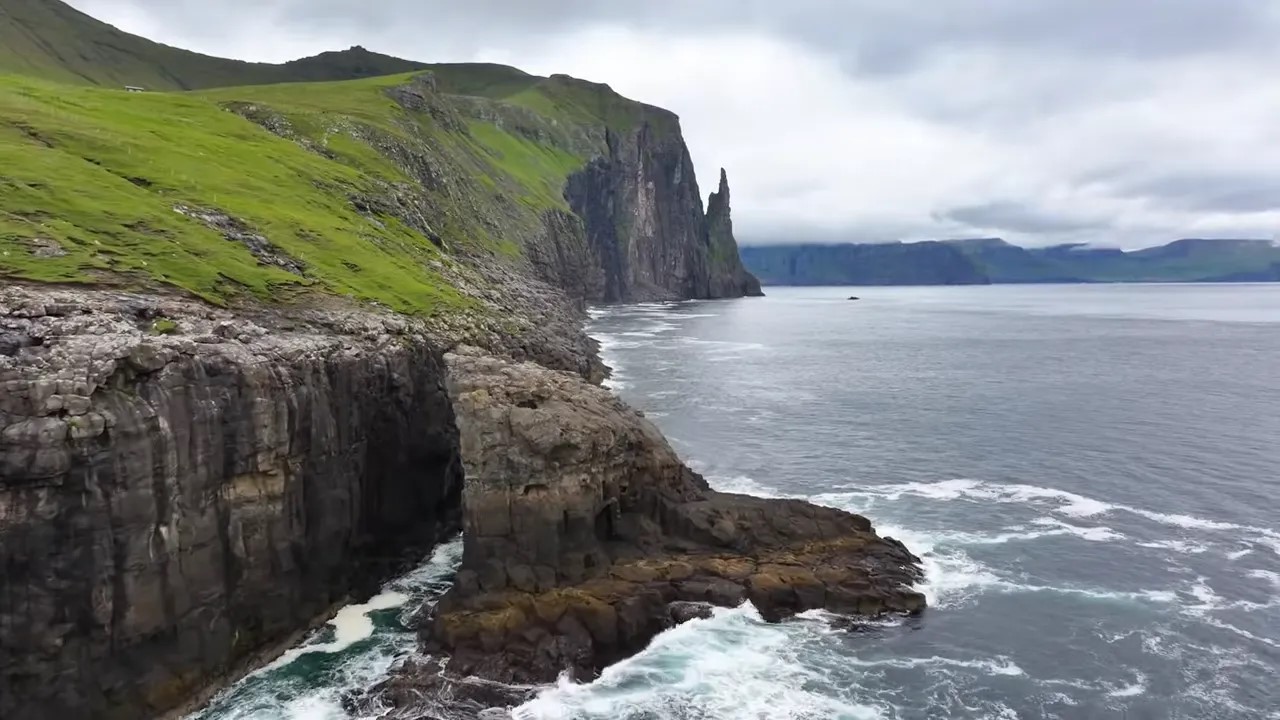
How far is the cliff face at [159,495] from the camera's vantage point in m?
24.1

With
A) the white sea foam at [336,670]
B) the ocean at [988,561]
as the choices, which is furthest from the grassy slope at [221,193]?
the ocean at [988,561]

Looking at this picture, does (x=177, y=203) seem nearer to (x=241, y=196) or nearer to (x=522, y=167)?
(x=241, y=196)

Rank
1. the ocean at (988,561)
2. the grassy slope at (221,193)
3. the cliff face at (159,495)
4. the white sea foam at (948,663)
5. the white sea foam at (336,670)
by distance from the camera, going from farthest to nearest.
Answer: the grassy slope at (221,193) → the white sea foam at (948,663) → the ocean at (988,561) → the white sea foam at (336,670) → the cliff face at (159,495)

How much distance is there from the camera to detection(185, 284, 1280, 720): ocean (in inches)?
1163

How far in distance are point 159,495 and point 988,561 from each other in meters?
37.0

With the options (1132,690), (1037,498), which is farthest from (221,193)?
(1037,498)

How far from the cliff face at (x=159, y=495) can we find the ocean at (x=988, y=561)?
9.61ft

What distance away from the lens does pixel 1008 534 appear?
45.1 m

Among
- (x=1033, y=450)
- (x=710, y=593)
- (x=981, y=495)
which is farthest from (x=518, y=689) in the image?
(x=1033, y=450)

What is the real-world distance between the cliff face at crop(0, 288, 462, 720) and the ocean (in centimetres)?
293

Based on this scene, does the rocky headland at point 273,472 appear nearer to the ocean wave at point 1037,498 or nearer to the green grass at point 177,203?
the green grass at point 177,203

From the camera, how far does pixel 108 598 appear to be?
2519 cm

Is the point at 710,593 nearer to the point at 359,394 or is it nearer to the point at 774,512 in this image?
the point at 774,512

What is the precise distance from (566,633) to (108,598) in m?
15.3
